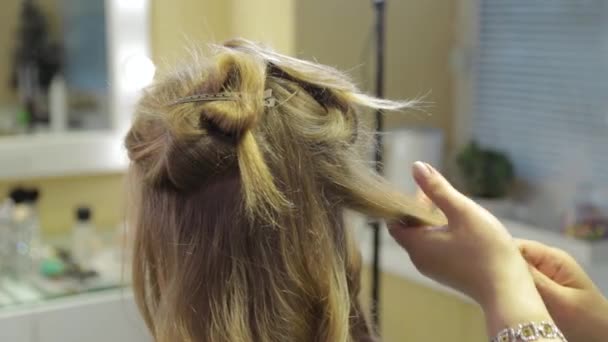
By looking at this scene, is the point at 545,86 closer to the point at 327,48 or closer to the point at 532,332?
the point at 327,48

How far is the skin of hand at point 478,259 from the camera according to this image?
0.61 m

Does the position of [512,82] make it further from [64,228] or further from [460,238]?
[460,238]

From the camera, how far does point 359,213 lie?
2.38ft

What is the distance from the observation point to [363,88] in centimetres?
164

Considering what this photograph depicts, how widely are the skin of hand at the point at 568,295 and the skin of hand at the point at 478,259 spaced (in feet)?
0.32

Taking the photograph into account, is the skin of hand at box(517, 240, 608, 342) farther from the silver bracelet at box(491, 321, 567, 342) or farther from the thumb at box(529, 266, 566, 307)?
the silver bracelet at box(491, 321, 567, 342)

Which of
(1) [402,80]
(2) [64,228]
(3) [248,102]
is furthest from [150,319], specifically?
(1) [402,80]

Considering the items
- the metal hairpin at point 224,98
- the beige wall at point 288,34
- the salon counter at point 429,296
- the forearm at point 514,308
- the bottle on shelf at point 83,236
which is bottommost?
the salon counter at point 429,296

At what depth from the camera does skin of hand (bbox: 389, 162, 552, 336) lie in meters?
0.61

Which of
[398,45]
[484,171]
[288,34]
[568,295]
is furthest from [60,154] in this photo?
[568,295]

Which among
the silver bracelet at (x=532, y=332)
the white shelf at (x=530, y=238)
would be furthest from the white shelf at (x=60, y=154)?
the silver bracelet at (x=532, y=332)

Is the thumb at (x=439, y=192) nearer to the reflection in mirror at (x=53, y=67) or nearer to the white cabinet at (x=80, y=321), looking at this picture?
the white cabinet at (x=80, y=321)

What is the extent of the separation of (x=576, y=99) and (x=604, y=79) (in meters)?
0.08

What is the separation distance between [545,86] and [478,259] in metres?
1.12
